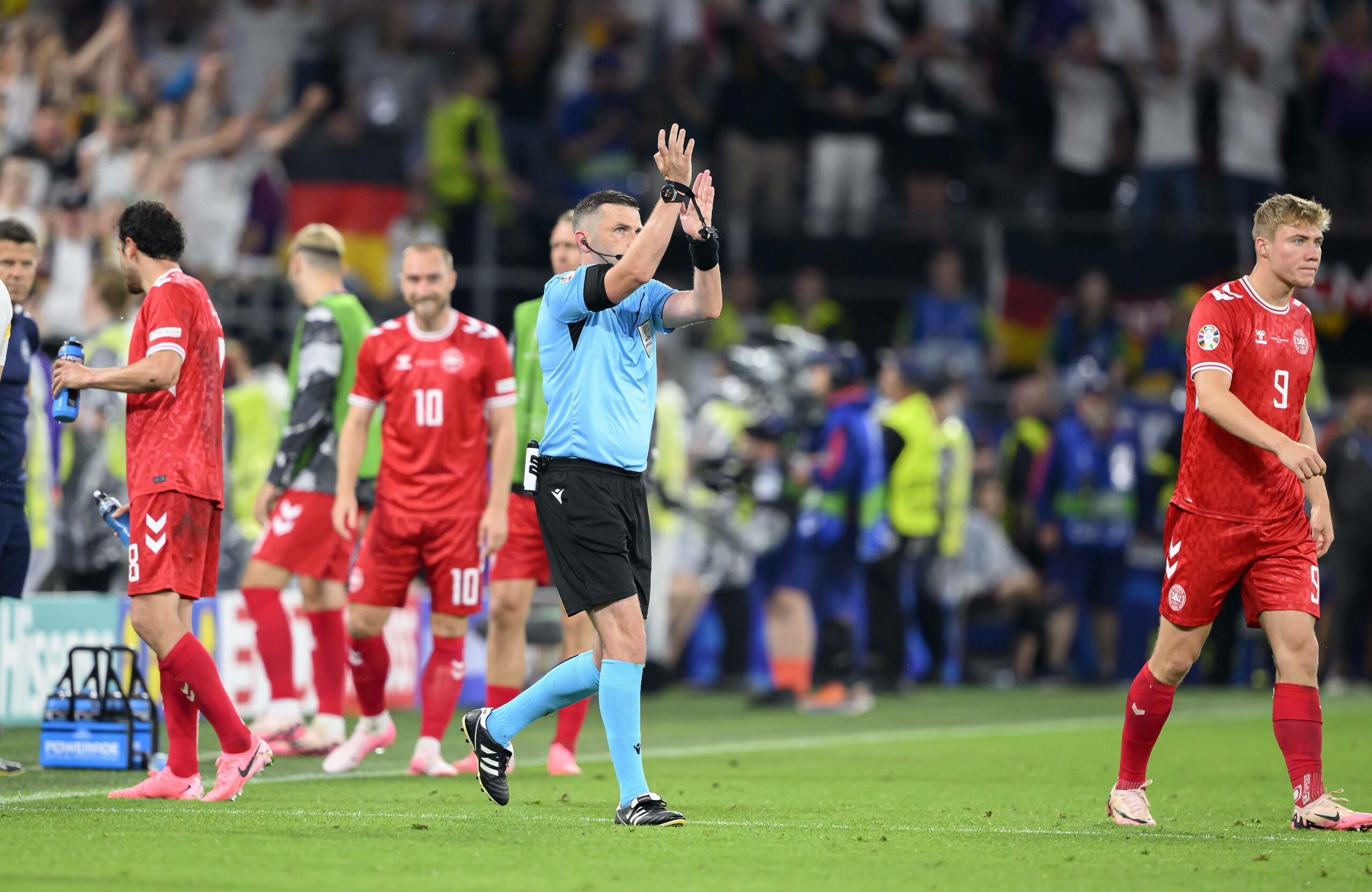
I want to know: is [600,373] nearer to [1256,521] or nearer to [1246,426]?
[1246,426]

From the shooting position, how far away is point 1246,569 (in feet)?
24.4

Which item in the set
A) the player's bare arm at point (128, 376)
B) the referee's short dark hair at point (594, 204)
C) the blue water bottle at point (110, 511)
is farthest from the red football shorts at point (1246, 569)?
the blue water bottle at point (110, 511)

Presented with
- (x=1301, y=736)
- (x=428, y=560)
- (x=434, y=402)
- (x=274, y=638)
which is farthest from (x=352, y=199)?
(x=1301, y=736)

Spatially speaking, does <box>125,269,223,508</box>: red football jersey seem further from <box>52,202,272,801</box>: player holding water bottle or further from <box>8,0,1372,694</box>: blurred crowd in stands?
<box>8,0,1372,694</box>: blurred crowd in stands

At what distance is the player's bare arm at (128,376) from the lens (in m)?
7.28

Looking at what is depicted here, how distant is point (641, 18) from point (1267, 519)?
47.6 feet

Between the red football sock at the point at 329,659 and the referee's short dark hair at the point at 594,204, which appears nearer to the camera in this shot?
the referee's short dark hair at the point at 594,204

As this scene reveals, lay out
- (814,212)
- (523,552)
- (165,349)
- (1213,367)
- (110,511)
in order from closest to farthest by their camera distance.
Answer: (1213,367)
(165,349)
(110,511)
(523,552)
(814,212)

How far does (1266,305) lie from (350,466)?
438 centimetres

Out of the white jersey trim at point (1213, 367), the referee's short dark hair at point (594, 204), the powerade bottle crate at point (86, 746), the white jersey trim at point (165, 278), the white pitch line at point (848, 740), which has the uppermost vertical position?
the referee's short dark hair at point (594, 204)

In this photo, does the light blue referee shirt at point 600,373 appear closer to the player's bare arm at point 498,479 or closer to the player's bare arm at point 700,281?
the player's bare arm at point 700,281

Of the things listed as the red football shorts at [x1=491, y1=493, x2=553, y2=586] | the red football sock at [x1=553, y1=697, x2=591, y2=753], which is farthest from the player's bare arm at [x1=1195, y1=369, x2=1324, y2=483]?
the red football sock at [x1=553, y1=697, x2=591, y2=753]

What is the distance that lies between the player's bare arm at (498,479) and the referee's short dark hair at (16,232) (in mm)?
1956

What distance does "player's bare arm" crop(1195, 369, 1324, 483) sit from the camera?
22.6 ft
